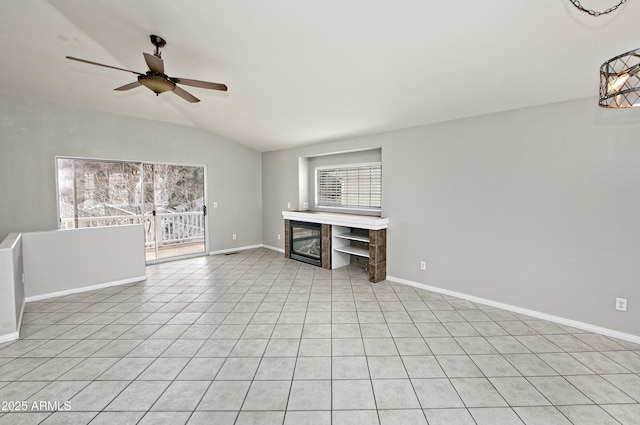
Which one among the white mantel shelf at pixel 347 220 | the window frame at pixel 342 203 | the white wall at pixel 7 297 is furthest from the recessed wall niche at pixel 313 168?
the white wall at pixel 7 297

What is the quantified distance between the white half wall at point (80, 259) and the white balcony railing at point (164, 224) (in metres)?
1.11

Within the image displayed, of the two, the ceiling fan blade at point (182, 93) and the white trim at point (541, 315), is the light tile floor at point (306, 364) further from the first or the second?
the ceiling fan blade at point (182, 93)

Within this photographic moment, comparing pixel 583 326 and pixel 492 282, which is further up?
pixel 492 282

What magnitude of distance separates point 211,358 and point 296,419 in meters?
1.04

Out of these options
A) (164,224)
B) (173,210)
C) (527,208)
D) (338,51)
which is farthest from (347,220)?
(164,224)

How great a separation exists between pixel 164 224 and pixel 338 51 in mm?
5012

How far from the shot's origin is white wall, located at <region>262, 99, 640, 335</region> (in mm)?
2729

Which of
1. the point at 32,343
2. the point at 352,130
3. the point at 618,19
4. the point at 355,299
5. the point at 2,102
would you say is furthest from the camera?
the point at 352,130

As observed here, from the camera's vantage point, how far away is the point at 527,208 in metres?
3.21

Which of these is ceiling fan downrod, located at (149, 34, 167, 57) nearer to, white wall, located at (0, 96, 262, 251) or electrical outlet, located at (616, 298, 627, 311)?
white wall, located at (0, 96, 262, 251)

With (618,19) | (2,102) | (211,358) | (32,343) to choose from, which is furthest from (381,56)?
(2,102)

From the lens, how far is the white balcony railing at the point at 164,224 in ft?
16.8

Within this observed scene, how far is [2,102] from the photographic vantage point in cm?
402

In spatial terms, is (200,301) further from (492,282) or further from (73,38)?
(492,282)
